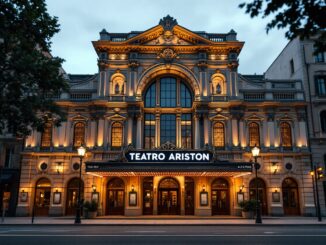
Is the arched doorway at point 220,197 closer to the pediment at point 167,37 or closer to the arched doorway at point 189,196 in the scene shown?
the arched doorway at point 189,196

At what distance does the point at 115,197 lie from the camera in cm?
3206

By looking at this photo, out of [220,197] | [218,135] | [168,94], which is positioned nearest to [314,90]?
[218,135]

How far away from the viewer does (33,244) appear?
12.5 meters

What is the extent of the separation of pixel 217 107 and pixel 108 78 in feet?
41.4

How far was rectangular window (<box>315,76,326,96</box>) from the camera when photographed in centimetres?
3417

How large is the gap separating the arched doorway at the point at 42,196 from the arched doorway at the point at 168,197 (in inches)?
458

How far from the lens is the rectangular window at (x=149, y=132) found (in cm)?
3366

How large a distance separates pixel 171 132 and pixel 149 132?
8.05 ft

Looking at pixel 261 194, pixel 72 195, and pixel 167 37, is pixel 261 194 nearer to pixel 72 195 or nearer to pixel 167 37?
pixel 72 195

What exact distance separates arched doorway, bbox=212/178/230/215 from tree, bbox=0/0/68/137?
20.9 m

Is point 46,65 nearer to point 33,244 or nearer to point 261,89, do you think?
point 33,244

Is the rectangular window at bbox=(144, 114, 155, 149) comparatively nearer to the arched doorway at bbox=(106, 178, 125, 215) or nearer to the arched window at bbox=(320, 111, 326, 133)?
the arched doorway at bbox=(106, 178, 125, 215)

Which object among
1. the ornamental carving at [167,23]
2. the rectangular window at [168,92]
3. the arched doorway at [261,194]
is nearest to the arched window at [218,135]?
the arched doorway at [261,194]

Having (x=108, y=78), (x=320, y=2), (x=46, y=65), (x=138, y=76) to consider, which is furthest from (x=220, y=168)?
(x=320, y=2)
